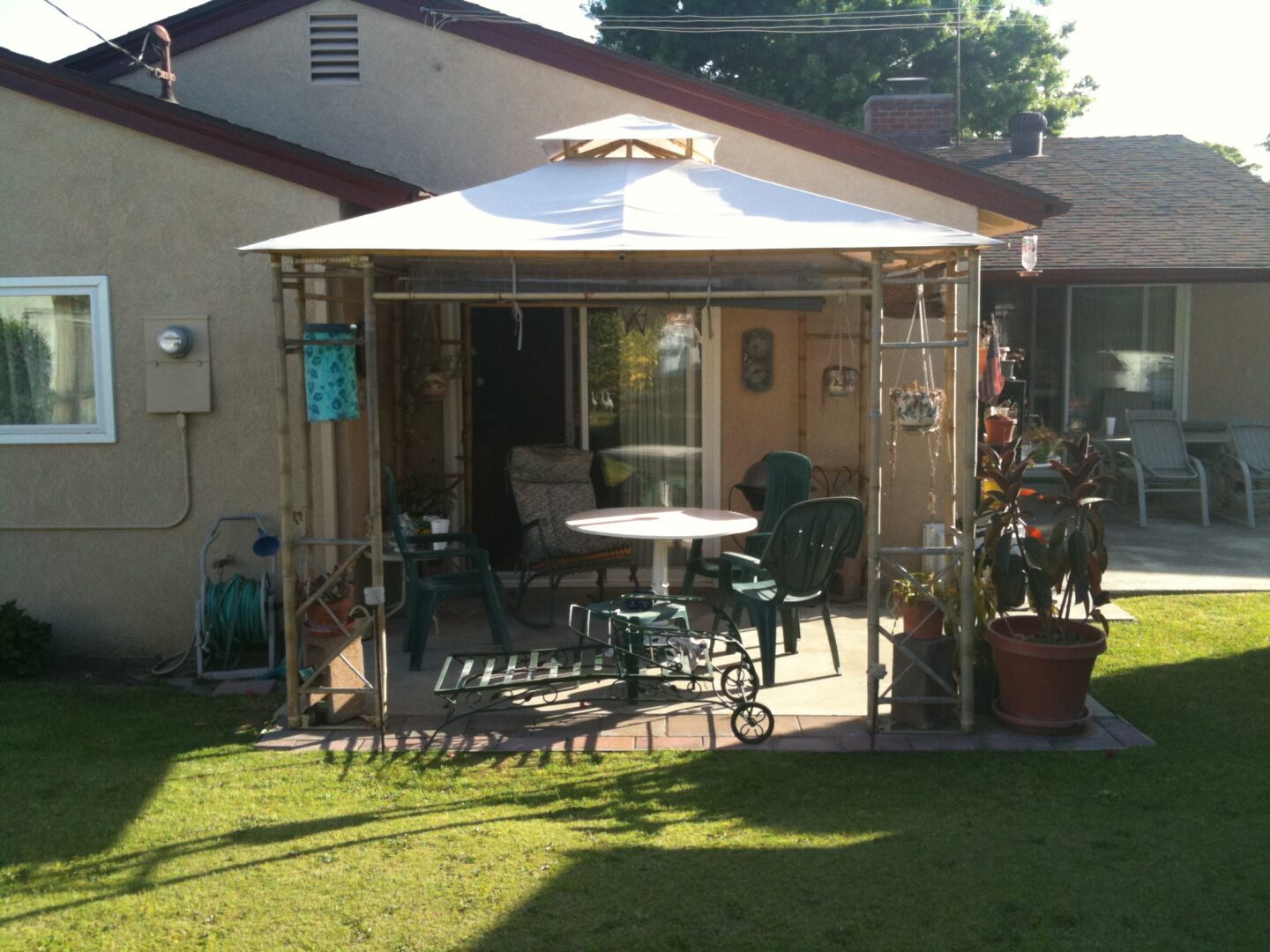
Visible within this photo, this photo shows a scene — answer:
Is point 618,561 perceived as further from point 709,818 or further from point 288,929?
point 288,929

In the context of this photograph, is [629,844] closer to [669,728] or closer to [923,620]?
[669,728]

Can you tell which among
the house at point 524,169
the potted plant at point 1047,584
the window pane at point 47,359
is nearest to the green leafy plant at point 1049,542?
the potted plant at point 1047,584

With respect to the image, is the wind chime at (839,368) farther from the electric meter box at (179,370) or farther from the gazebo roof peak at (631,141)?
the electric meter box at (179,370)

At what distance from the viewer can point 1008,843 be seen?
4.30 m

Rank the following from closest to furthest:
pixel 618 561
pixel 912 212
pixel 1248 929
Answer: pixel 1248 929 → pixel 618 561 → pixel 912 212

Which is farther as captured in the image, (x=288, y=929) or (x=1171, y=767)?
(x=1171, y=767)

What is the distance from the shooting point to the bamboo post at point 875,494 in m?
5.19

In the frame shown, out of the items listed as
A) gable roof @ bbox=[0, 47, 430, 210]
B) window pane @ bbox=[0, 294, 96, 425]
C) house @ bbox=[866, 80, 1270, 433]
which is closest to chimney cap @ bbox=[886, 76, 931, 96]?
house @ bbox=[866, 80, 1270, 433]

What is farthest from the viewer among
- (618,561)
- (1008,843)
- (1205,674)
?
(618,561)

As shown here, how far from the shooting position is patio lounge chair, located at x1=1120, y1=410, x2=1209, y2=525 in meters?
11.1

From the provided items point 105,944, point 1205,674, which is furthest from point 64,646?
point 1205,674

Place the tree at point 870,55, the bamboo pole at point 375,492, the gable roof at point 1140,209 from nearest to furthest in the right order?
1. the bamboo pole at point 375,492
2. the gable roof at point 1140,209
3. the tree at point 870,55

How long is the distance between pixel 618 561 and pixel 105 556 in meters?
2.95

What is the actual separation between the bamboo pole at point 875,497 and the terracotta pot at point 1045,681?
61 centimetres
